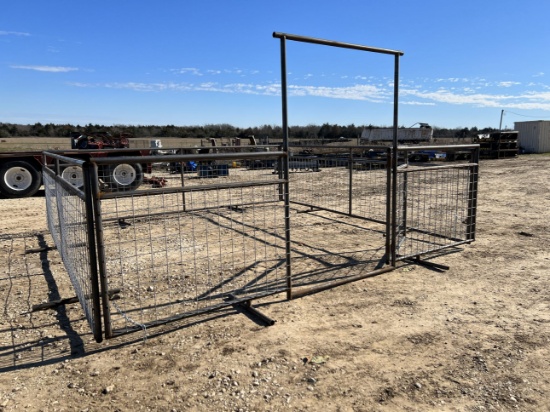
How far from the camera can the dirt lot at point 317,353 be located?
2516mm

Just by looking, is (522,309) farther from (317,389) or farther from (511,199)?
(511,199)

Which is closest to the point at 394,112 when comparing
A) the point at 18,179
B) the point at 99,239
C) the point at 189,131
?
the point at 99,239

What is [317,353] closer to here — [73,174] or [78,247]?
[78,247]

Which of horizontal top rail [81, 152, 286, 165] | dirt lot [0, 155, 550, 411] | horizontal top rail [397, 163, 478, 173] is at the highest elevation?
horizontal top rail [81, 152, 286, 165]

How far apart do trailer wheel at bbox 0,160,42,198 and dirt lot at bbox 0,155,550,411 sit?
25.0 feet

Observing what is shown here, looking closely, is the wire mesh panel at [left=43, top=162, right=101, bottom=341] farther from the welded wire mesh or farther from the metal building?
the metal building

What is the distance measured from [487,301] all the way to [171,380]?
2.99m

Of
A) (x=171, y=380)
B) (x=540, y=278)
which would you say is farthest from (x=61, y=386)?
(x=540, y=278)

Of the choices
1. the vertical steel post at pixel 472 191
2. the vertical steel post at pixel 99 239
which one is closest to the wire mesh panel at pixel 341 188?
the vertical steel post at pixel 472 191

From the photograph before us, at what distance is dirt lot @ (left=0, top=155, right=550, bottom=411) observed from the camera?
2516mm

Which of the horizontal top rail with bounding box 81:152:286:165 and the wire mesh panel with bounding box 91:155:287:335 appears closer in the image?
the horizontal top rail with bounding box 81:152:286:165

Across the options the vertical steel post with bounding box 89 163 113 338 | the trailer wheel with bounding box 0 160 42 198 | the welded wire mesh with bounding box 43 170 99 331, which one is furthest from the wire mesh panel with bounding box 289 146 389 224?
the trailer wheel with bounding box 0 160 42 198

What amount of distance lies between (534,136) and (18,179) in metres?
32.0

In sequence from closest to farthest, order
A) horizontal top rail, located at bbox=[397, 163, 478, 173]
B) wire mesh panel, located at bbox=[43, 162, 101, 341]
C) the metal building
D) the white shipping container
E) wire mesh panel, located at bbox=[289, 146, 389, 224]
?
wire mesh panel, located at bbox=[43, 162, 101, 341]
horizontal top rail, located at bbox=[397, 163, 478, 173]
wire mesh panel, located at bbox=[289, 146, 389, 224]
the white shipping container
the metal building
